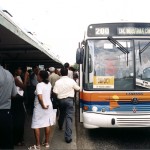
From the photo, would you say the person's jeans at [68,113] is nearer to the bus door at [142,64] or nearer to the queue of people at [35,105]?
the queue of people at [35,105]

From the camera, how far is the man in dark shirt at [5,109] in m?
5.42

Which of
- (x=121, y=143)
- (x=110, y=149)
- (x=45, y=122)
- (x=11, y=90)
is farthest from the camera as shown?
(x=121, y=143)

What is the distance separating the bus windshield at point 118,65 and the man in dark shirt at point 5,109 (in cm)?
263

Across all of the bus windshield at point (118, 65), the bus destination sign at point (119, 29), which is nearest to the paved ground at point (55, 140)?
the bus windshield at point (118, 65)

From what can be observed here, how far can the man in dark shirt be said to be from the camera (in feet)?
17.8

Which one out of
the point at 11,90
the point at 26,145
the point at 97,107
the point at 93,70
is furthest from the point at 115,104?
the point at 11,90

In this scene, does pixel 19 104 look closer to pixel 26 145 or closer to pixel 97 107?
pixel 26 145

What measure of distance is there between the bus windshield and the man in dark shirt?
8.64ft

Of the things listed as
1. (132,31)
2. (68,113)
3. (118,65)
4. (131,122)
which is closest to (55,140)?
(68,113)

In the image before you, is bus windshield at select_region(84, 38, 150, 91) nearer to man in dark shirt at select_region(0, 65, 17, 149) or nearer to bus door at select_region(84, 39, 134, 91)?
bus door at select_region(84, 39, 134, 91)

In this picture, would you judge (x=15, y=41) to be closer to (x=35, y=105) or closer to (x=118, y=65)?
(x=35, y=105)

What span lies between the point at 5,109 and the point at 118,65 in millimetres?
3247

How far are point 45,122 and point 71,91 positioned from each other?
3.91 feet

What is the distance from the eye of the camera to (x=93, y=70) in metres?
7.77
